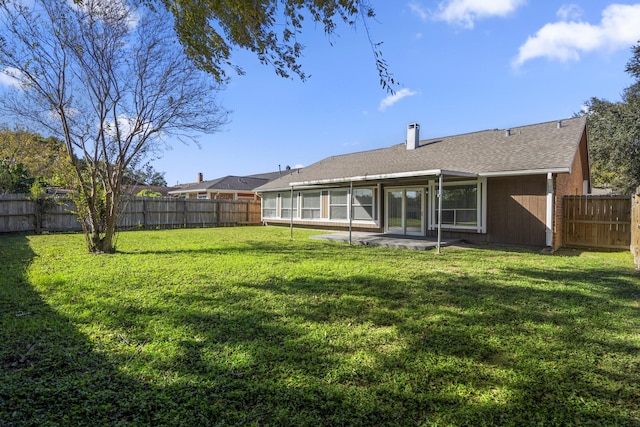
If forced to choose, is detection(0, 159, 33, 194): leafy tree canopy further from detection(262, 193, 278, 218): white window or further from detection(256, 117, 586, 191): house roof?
detection(256, 117, 586, 191): house roof

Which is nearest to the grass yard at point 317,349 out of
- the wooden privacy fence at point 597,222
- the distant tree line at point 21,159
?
the wooden privacy fence at point 597,222

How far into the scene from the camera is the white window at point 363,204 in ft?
47.1

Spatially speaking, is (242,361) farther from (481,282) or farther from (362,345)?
(481,282)

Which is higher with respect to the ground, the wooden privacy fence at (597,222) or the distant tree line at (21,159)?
the distant tree line at (21,159)

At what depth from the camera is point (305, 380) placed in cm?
252

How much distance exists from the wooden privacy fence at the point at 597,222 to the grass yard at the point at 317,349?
449 cm

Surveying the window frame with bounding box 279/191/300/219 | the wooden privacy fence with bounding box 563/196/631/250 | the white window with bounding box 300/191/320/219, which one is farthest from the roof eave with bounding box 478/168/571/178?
the window frame with bounding box 279/191/300/219

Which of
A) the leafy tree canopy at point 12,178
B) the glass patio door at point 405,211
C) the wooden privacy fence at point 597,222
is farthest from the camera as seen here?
the leafy tree canopy at point 12,178

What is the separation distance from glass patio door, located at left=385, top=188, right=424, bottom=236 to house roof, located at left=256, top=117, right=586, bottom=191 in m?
0.98

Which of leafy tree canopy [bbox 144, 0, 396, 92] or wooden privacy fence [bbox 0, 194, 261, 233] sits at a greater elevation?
leafy tree canopy [bbox 144, 0, 396, 92]

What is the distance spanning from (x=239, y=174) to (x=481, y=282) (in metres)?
28.8

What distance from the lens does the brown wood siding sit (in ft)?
32.6

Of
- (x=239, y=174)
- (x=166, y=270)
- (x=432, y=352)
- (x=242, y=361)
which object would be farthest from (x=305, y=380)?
(x=239, y=174)

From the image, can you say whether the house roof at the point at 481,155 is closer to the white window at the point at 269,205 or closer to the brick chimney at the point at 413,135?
the brick chimney at the point at 413,135
